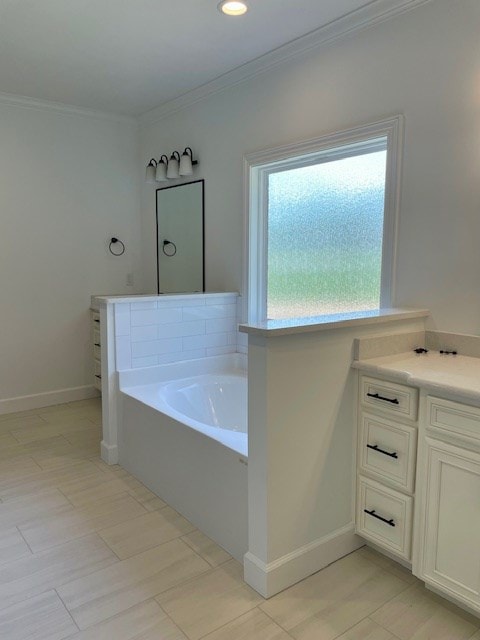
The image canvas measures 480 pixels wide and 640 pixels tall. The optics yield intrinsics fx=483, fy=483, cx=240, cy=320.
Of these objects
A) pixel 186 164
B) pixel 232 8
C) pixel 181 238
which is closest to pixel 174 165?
pixel 186 164

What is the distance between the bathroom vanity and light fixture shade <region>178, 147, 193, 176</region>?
7.74ft

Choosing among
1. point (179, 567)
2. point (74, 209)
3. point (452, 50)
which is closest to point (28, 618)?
point (179, 567)

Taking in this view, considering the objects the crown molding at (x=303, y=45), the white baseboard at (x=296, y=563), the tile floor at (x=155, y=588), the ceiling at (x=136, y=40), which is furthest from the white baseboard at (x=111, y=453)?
the crown molding at (x=303, y=45)

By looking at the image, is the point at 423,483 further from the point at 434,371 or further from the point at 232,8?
the point at 232,8

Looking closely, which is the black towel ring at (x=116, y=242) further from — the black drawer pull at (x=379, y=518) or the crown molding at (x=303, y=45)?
the black drawer pull at (x=379, y=518)

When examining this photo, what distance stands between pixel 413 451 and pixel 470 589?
48 centimetres

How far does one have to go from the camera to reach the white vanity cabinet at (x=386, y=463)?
1.86 metres

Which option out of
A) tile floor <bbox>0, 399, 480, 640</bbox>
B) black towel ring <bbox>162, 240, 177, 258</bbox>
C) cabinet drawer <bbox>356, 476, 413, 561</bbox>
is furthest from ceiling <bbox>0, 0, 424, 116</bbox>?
tile floor <bbox>0, 399, 480, 640</bbox>

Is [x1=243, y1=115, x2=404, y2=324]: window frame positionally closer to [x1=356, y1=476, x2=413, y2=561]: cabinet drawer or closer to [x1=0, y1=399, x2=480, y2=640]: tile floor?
[x1=356, y1=476, x2=413, y2=561]: cabinet drawer

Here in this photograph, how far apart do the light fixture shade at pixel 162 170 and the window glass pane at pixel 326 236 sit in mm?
1112

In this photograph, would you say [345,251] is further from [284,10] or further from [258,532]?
[258,532]

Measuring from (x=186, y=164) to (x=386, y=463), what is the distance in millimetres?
2740

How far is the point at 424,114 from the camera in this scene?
2318 mm

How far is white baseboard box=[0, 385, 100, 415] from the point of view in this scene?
13.2ft
